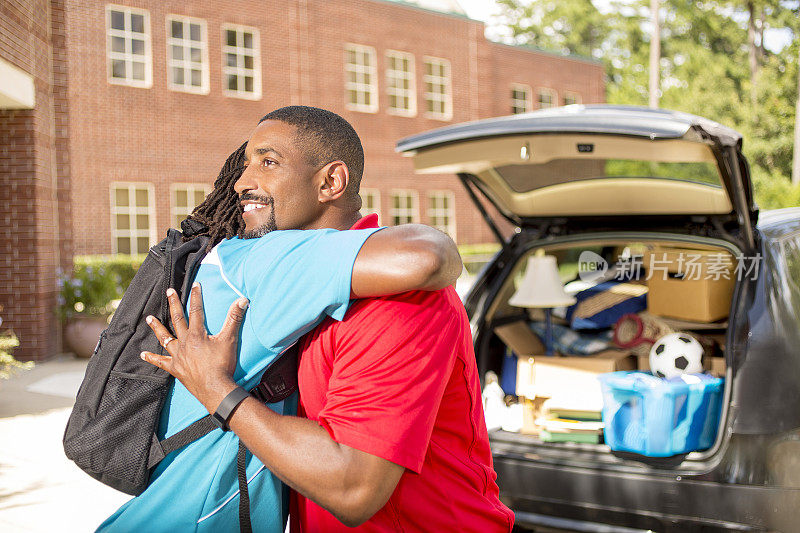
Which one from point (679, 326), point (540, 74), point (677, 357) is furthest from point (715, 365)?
point (540, 74)

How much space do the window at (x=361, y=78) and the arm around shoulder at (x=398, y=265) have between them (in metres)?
21.4

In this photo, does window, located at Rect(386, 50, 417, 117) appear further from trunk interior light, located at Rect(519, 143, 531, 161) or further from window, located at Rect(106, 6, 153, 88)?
trunk interior light, located at Rect(519, 143, 531, 161)

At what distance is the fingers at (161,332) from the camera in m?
1.64

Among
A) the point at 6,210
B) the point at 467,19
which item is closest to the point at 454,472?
the point at 6,210

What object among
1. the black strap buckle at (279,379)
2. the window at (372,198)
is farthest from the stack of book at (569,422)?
the window at (372,198)

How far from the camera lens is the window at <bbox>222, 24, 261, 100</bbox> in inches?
782

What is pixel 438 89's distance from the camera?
25.0 meters

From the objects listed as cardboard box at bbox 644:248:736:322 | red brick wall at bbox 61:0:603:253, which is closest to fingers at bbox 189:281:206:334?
cardboard box at bbox 644:248:736:322

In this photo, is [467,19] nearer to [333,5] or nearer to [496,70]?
[496,70]

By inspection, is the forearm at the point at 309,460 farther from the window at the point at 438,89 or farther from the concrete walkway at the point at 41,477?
the window at the point at 438,89

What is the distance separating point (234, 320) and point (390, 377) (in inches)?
13.5

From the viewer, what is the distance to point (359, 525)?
1.59m

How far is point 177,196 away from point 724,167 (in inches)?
680

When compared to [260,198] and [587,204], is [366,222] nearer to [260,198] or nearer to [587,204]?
[260,198]
